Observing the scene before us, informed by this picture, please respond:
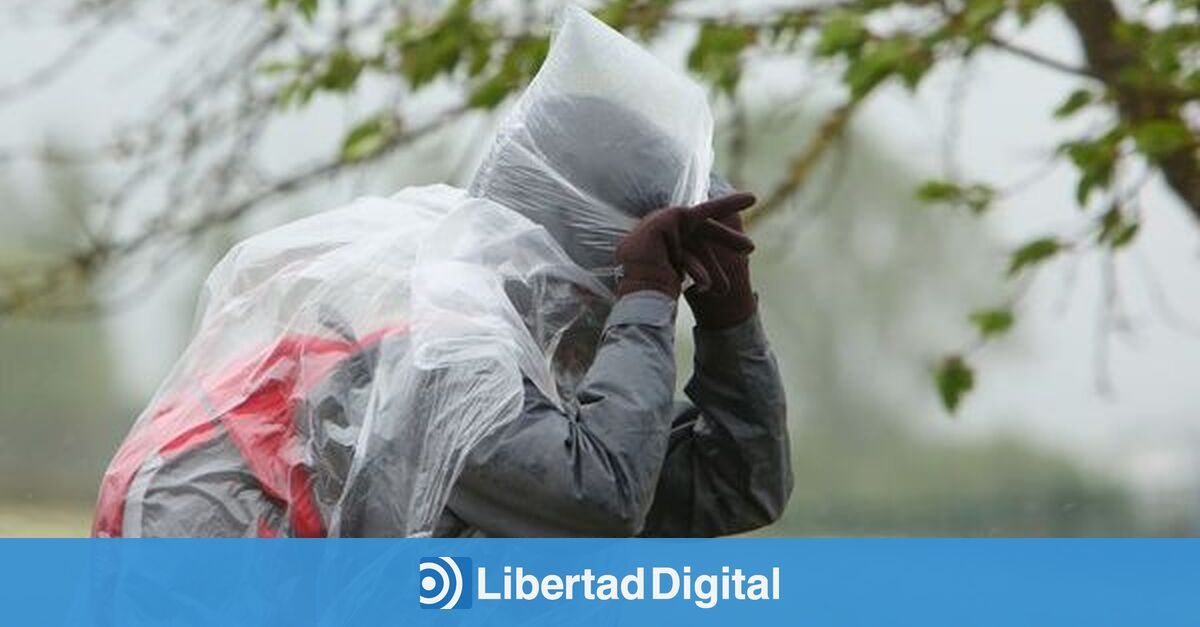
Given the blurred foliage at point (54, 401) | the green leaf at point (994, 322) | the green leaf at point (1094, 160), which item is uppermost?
the green leaf at point (1094, 160)

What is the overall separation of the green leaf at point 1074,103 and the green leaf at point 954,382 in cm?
51

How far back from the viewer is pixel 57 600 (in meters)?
2.69

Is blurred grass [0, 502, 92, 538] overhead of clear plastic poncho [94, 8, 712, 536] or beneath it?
beneath

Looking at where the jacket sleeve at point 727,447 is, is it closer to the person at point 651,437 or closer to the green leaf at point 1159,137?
the person at point 651,437

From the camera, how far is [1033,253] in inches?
183

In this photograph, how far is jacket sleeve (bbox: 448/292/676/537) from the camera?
2.17 metres

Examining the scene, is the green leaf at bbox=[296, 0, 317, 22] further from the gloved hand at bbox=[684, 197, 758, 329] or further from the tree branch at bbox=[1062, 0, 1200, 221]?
the gloved hand at bbox=[684, 197, 758, 329]

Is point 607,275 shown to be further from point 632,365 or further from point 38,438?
point 38,438

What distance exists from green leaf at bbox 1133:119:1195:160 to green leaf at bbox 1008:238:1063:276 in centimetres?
35

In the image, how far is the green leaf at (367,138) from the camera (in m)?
5.00

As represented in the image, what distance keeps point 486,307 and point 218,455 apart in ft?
0.93

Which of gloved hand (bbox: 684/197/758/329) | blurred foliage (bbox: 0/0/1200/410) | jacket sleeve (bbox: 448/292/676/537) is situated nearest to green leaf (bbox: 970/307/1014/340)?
blurred foliage (bbox: 0/0/1200/410)

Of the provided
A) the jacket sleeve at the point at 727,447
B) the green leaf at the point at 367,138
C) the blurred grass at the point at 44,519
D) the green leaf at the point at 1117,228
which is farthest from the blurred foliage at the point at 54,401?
the jacket sleeve at the point at 727,447

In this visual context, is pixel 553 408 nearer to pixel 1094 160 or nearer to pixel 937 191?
pixel 1094 160
